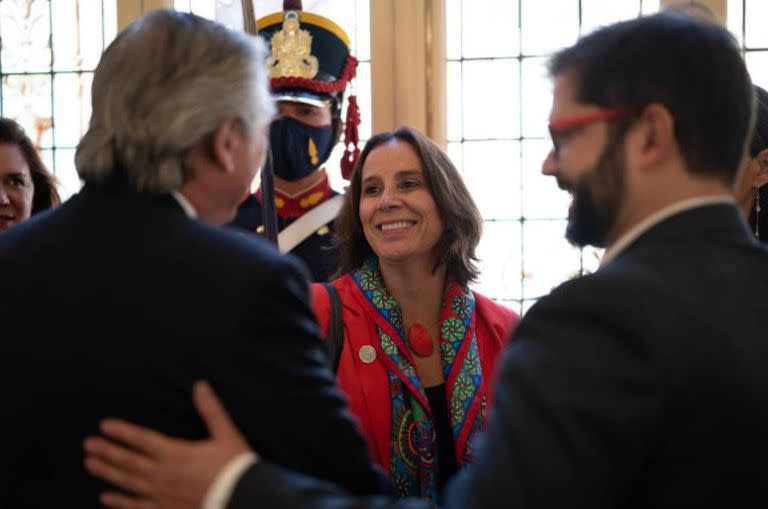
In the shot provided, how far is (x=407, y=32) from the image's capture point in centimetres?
412

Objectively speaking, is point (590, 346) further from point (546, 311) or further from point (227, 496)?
point (227, 496)

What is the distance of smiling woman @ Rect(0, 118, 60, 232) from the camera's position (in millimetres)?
3395

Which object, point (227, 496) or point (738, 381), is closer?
point (738, 381)

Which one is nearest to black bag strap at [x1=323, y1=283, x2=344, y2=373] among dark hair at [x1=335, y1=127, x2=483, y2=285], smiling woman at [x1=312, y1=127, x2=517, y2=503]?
smiling woman at [x1=312, y1=127, x2=517, y2=503]

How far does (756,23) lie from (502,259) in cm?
126

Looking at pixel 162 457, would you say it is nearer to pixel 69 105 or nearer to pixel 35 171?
pixel 35 171

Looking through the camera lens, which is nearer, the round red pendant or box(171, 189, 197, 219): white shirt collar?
box(171, 189, 197, 219): white shirt collar

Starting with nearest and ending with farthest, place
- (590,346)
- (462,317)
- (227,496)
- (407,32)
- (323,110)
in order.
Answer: (590,346), (227,496), (462,317), (323,110), (407,32)

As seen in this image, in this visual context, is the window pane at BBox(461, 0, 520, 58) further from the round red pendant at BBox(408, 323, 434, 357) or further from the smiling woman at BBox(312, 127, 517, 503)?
the round red pendant at BBox(408, 323, 434, 357)

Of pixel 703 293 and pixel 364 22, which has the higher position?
pixel 364 22

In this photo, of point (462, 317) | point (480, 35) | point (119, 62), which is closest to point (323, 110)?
point (480, 35)

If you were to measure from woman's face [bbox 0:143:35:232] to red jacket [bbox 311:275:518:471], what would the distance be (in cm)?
108

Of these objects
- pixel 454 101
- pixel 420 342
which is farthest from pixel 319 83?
pixel 420 342

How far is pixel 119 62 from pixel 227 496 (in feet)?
1.93
